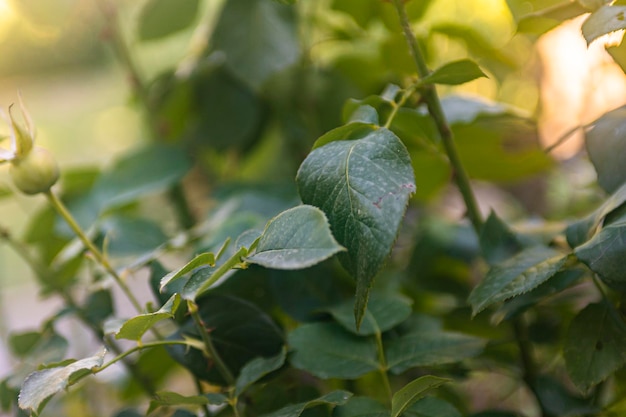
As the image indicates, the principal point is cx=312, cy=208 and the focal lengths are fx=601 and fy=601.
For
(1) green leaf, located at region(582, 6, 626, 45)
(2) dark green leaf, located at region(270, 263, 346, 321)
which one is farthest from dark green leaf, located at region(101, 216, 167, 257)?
(1) green leaf, located at region(582, 6, 626, 45)

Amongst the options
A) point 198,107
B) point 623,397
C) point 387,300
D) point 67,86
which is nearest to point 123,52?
point 198,107

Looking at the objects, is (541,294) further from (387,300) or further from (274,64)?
(274,64)

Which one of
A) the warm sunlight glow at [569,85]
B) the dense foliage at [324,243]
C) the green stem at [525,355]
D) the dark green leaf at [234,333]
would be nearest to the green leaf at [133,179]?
the dense foliage at [324,243]

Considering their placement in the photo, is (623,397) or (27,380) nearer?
(27,380)

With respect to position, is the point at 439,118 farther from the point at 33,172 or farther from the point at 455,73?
the point at 33,172

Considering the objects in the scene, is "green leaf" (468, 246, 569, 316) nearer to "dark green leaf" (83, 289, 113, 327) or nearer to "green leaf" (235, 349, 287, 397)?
"green leaf" (235, 349, 287, 397)

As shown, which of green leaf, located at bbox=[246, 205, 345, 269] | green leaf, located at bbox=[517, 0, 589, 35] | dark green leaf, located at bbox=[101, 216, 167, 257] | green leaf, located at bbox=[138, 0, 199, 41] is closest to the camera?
green leaf, located at bbox=[246, 205, 345, 269]
